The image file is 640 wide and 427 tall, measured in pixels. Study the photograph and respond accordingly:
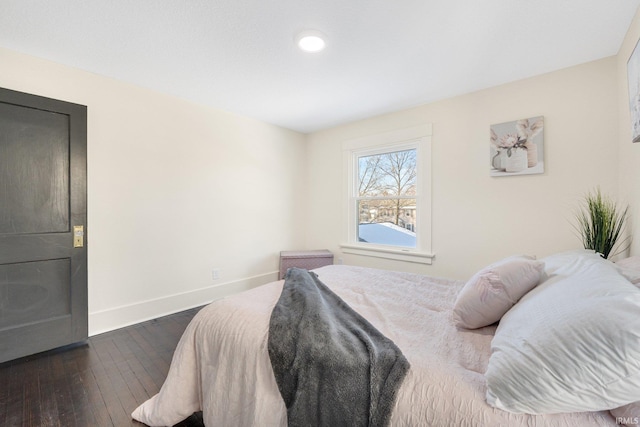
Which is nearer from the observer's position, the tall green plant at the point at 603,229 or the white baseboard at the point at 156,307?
the tall green plant at the point at 603,229

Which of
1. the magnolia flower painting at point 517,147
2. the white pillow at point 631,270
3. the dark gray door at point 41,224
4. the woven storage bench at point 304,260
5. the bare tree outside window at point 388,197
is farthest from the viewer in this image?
the woven storage bench at point 304,260

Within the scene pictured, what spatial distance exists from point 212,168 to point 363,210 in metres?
2.06

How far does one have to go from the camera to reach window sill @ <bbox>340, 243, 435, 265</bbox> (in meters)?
3.20

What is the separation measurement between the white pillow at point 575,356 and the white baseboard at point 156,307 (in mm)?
3090

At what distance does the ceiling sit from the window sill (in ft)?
5.86

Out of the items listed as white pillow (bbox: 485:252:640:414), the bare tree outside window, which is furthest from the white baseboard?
white pillow (bbox: 485:252:640:414)

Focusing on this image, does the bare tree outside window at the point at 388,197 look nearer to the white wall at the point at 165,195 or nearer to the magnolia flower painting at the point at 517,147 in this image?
the magnolia flower painting at the point at 517,147

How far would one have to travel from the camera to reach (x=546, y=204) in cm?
249

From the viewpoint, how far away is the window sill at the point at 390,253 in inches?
126

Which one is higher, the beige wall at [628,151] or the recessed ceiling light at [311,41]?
the recessed ceiling light at [311,41]

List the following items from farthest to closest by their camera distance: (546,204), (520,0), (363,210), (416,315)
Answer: (363,210) → (546,204) → (520,0) → (416,315)

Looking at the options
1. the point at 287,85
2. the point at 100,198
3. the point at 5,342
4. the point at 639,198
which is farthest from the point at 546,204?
the point at 5,342

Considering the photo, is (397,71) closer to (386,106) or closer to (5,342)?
(386,106)

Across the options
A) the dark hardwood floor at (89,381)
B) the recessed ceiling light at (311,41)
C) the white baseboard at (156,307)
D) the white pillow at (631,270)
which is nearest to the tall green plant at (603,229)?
the white pillow at (631,270)
